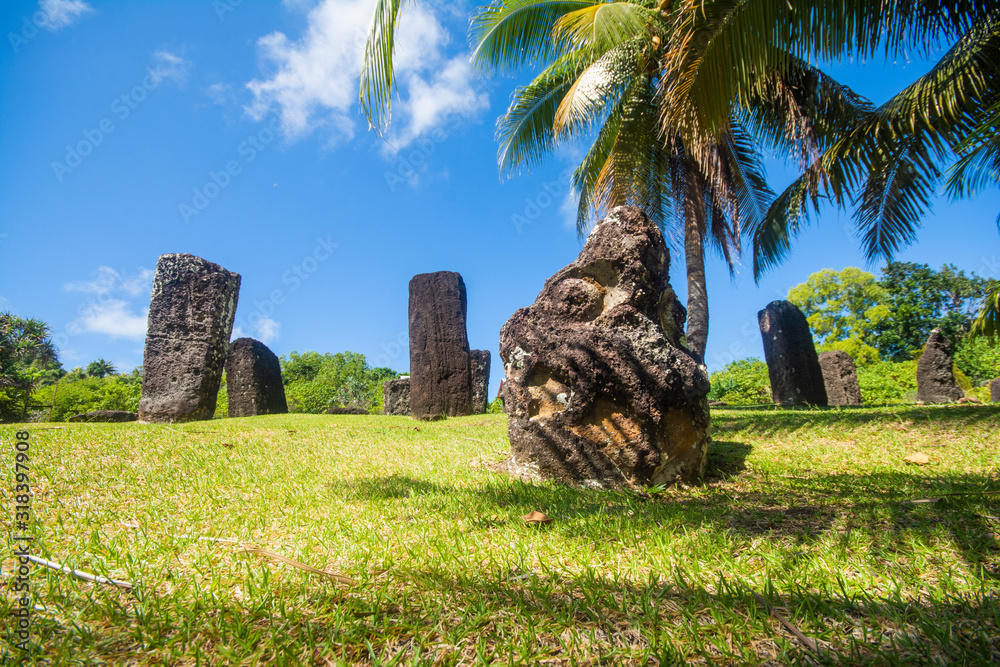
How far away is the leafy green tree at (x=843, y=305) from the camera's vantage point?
2852cm

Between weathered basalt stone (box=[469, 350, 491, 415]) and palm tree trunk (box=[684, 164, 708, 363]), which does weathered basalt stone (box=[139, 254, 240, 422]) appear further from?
palm tree trunk (box=[684, 164, 708, 363])

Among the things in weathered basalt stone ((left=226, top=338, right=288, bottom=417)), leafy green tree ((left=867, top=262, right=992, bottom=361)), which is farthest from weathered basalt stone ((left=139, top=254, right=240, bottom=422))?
leafy green tree ((left=867, top=262, right=992, bottom=361))

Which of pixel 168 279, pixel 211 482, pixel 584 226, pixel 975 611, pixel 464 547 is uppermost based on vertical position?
pixel 584 226

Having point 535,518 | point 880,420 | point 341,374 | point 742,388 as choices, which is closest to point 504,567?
point 535,518

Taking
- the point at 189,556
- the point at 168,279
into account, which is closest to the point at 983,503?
the point at 189,556

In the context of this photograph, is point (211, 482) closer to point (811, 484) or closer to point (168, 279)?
point (811, 484)

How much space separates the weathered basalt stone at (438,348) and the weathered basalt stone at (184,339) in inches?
139

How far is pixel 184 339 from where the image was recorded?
8.48 meters

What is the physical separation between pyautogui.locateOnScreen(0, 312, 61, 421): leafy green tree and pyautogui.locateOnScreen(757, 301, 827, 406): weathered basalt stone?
24057 mm

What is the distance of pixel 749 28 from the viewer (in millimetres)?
4453

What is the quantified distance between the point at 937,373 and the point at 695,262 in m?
8.57

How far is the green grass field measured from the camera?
1463 millimetres

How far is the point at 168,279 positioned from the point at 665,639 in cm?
964

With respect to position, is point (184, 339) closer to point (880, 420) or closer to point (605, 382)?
point (605, 382)
